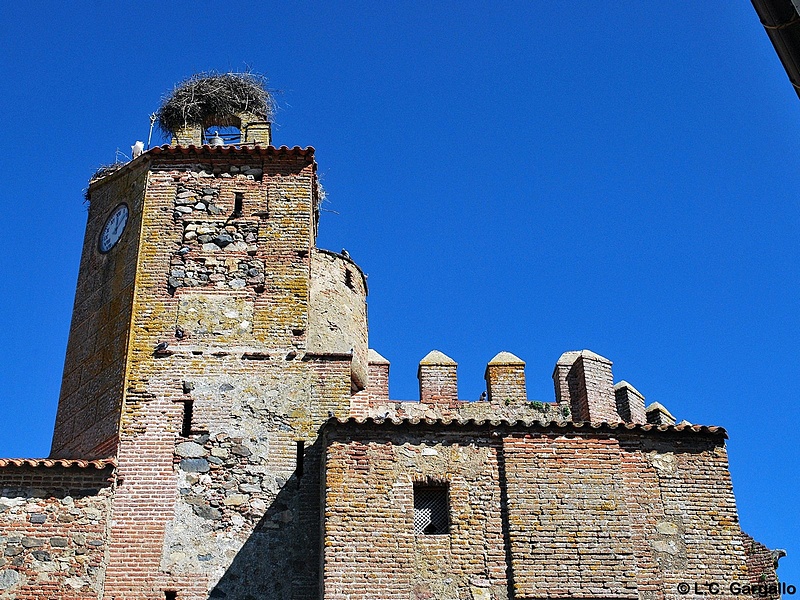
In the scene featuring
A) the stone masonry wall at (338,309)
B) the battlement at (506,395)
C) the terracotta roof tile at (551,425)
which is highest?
the stone masonry wall at (338,309)

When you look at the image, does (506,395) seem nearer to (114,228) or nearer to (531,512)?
(531,512)

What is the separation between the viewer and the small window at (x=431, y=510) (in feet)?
46.6

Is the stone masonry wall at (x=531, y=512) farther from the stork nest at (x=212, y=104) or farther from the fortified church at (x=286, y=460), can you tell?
the stork nest at (x=212, y=104)

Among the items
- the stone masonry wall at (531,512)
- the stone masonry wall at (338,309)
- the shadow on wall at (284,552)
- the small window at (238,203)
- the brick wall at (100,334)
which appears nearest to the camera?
the stone masonry wall at (531,512)

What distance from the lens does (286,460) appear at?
1562 centimetres

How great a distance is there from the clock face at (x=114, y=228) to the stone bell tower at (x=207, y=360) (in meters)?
0.04

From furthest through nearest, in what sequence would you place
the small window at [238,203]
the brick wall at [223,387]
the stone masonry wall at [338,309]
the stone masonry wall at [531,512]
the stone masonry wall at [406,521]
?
the stone masonry wall at [338,309] → the small window at [238,203] → the brick wall at [223,387] → the stone masonry wall at [531,512] → the stone masonry wall at [406,521]

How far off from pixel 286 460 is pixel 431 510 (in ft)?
8.18

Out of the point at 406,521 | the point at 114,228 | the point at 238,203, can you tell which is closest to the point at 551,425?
the point at 406,521

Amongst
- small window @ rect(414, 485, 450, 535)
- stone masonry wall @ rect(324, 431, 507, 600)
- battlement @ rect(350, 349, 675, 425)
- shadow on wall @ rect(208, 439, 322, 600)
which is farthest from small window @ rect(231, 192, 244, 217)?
small window @ rect(414, 485, 450, 535)

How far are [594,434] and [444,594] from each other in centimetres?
317

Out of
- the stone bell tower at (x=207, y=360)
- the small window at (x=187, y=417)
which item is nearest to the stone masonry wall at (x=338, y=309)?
the stone bell tower at (x=207, y=360)

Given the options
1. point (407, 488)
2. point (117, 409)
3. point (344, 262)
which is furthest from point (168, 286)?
point (407, 488)

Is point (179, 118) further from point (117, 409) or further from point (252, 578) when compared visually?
point (252, 578)
